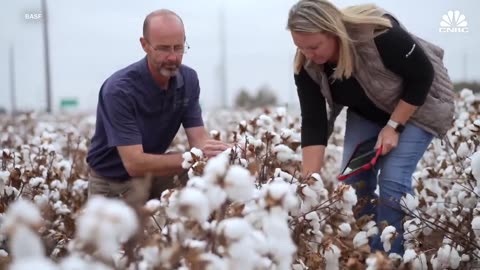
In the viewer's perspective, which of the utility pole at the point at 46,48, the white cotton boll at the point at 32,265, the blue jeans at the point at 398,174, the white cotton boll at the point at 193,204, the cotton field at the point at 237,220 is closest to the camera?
the white cotton boll at the point at 32,265

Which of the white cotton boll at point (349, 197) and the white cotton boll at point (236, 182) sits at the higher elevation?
the white cotton boll at point (236, 182)

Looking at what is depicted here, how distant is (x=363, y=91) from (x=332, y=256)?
2.81 ft

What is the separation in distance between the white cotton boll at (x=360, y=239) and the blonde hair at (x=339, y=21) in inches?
23.5

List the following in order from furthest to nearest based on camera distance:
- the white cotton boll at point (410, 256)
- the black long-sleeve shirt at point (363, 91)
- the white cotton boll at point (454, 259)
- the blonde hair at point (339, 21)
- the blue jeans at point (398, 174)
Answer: the blue jeans at point (398, 174), the black long-sleeve shirt at point (363, 91), the blonde hair at point (339, 21), the white cotton boll at point (454, 259), the white cotton boll at point (410, 256)

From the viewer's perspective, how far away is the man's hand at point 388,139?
8.02 feet

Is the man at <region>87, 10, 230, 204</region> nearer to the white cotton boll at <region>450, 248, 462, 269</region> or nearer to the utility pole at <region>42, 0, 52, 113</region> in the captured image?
the white cotton boll at <region>450, 248, 462, 269</region>

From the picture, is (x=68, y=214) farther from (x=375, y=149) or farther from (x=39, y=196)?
(x=375, y=149)

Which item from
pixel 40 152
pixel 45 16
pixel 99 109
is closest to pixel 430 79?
pixel 99 109

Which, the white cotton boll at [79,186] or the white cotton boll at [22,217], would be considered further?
the white cotton boll at [79,186]

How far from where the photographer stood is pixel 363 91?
2.52 meters

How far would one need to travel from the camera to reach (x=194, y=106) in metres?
2.94

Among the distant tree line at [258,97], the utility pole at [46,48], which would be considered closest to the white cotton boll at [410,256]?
the utility pole at [46,48]

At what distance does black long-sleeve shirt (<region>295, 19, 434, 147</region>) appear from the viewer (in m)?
2.35

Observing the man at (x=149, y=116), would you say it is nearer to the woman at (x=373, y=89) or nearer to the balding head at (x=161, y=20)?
the balding head at (x=161, y=20)
